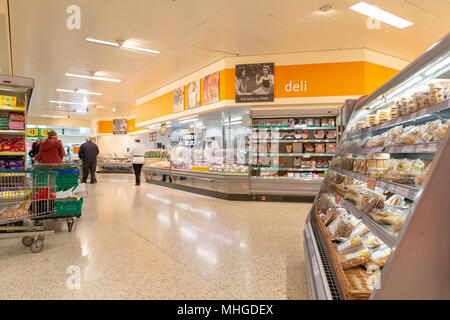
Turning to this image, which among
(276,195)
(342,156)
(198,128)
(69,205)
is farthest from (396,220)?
(198,128)

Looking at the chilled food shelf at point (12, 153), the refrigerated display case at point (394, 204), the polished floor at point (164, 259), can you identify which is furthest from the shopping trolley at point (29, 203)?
the refrigerated display case at point (394, 204)

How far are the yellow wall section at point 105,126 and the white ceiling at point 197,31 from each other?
933 cm

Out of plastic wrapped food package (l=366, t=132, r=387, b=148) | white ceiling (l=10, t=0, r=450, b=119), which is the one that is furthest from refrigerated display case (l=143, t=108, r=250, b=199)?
plastic wrapped food package (l=366, t=132, r=387, b=148)

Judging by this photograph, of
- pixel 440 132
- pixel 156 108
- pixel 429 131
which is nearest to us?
pixel 440 132

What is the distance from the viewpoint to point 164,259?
305cm

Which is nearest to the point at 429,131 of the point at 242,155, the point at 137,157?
the point at 242,155

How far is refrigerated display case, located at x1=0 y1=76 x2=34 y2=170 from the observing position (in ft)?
13.7

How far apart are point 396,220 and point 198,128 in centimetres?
720

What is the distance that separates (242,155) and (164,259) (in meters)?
4.33

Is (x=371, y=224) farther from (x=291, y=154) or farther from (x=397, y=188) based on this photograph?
(x=291, y=154)

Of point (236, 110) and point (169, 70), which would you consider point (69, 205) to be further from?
point (169, 70)

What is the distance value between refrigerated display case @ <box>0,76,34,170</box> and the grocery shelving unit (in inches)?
173

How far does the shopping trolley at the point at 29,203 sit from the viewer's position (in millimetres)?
3150

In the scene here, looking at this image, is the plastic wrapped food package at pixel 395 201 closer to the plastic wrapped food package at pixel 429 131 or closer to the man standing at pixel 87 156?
the plastic wrapped food package at pixel 429 131
